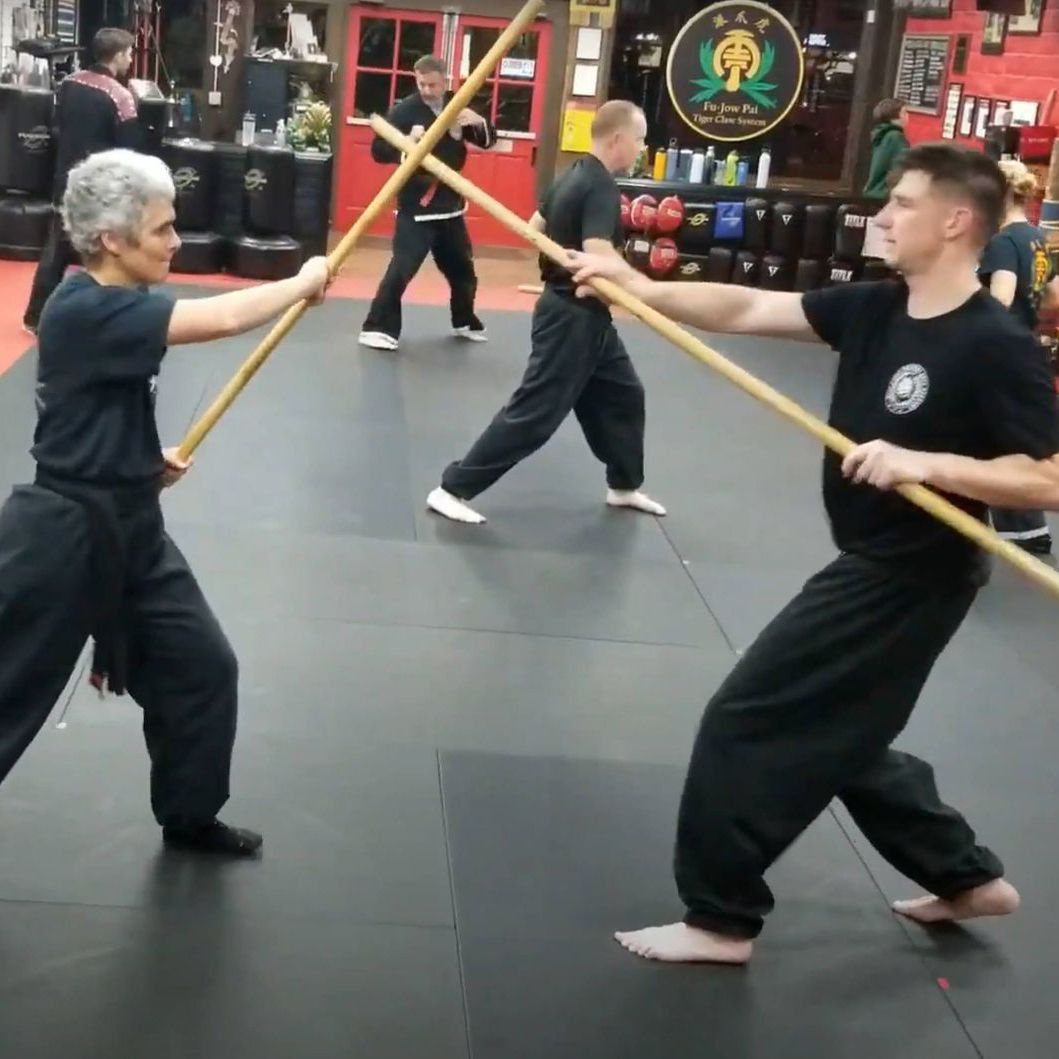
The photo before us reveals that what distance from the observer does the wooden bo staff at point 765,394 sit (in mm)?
2676

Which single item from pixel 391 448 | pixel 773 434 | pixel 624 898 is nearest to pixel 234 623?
pixel 624 898

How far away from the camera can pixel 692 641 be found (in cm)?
485

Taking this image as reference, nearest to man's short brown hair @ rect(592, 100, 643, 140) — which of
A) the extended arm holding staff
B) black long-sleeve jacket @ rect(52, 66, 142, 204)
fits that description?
the extended arm holding staff

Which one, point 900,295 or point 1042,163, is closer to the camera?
point 900,295

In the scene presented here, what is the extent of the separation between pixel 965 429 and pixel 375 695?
1.98 meters

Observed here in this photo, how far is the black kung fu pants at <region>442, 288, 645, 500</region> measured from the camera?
5559mm

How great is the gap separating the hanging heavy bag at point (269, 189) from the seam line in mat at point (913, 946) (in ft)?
25.8

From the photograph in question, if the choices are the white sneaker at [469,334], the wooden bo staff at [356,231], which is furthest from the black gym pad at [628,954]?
the white sneaker at [469,334]

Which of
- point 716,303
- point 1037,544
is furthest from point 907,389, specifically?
point 1037,544

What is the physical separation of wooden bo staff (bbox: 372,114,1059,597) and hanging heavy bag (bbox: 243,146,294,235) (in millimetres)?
7217

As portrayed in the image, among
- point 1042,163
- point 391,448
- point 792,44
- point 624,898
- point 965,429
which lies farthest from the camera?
point 792,44

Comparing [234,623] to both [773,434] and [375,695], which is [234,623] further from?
[773,434]

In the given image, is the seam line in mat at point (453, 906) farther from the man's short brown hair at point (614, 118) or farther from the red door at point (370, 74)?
the red door at point (370, 74)

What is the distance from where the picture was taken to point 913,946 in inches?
128
